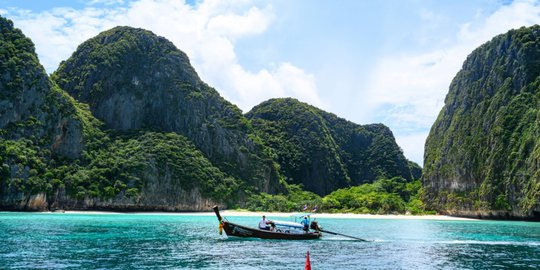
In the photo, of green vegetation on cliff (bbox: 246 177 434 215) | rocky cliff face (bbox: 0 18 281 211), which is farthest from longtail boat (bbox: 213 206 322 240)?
green vegetation on cliff (bbox: 246 177 434 215)

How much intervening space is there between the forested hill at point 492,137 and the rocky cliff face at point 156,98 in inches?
2065

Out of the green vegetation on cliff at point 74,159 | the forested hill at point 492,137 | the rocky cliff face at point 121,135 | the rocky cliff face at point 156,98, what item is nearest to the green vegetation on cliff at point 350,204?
the forested hill at point 492,137

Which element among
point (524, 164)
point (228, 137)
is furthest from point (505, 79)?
point (228, 137)

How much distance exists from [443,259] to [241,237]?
19458mm

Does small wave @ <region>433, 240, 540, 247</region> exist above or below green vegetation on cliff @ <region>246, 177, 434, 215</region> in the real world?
below

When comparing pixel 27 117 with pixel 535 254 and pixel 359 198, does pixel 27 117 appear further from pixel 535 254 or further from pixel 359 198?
pixel 535 254

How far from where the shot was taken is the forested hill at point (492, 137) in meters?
93.6

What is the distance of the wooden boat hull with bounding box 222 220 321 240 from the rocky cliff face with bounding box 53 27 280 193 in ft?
316

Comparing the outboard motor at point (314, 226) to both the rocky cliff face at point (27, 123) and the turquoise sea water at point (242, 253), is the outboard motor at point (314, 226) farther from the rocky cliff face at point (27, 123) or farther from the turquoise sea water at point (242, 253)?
the rocky cliff face at point (27, 123)

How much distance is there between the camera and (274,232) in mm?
44656

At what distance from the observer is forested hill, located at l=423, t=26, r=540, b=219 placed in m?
93.6

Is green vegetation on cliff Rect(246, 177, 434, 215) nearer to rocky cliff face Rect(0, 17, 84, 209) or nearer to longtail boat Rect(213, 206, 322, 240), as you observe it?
rocky cliff face Rect(0, 17, 84, 209)

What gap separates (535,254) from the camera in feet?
115

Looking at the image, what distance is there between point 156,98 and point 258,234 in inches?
4254
